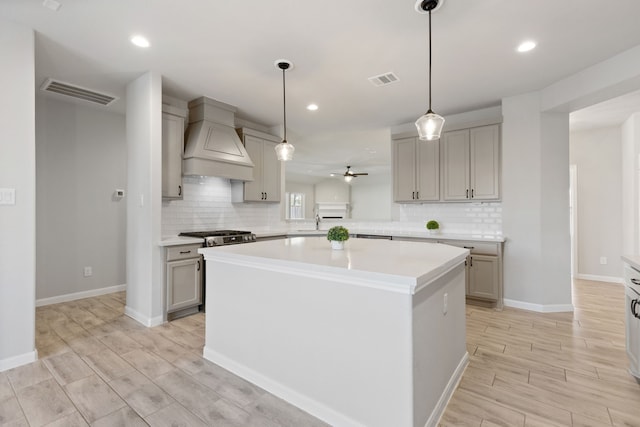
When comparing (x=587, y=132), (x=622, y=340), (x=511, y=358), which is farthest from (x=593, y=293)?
(x=511, y=358)

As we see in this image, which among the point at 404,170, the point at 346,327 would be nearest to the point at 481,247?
the point at 404,170

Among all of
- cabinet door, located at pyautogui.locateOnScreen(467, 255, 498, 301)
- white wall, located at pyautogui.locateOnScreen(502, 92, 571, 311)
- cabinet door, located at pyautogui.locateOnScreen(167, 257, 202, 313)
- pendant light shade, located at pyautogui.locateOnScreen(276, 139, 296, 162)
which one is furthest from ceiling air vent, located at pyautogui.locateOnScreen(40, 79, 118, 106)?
white wall, located at pyautogui.locateOnScreen(502, 92, 571, 311)

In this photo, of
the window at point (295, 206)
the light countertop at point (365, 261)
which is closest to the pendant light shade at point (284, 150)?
the light countertop at point (365, 261)

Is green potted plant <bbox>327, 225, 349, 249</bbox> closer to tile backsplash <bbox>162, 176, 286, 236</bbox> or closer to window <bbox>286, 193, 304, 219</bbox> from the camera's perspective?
tile backsplash <bbox>162, 176, 286, 236</bbox>

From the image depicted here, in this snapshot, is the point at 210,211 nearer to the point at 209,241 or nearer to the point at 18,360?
the point at 209,241

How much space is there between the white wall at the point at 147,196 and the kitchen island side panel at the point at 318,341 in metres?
1.21

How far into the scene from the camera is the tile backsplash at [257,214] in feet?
13.7

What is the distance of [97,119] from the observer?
4.36m

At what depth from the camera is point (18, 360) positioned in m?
2.41

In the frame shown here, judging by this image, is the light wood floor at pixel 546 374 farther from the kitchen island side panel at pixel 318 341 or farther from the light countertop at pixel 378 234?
the light countertop at pixel 378 234

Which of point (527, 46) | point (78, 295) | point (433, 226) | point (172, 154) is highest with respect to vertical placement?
point (527, 46)

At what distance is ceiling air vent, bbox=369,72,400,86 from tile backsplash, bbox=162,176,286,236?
2546 millimetres

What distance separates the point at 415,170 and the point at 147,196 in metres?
3.55

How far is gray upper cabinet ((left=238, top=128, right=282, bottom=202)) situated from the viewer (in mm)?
4711
